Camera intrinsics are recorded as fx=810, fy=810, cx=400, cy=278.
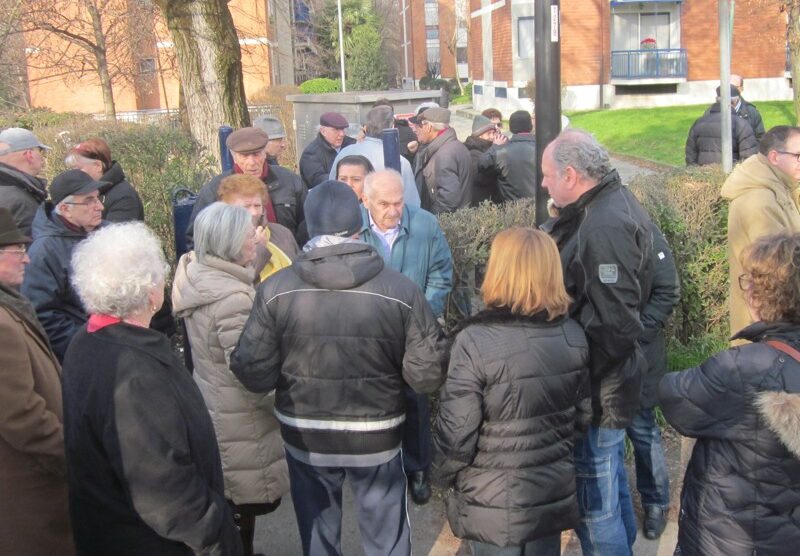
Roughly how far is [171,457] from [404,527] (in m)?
1.31

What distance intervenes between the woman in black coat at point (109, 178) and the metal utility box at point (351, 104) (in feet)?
15.5

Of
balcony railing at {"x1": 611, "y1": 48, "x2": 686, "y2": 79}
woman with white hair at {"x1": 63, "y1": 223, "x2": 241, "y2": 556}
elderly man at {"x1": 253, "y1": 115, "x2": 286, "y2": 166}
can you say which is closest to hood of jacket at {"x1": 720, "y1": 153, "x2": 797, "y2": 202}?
woman with white hair at {"x1": 63, "y1": 223, "x2": 241, "y2": 556}

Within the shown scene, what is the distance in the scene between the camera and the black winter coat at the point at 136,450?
243 centimetres

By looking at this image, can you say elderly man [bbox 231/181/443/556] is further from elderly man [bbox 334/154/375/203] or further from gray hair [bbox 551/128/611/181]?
elderly man [bbox 334/154/375/203]

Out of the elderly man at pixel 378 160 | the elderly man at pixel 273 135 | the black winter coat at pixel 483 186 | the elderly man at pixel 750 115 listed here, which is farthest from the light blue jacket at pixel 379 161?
the elderly man at pixel 750 115

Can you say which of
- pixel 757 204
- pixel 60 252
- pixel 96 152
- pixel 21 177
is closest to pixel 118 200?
pixel 96 152

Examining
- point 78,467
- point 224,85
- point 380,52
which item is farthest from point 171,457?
point 380,52

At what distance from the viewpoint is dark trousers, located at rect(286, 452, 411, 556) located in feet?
10.9

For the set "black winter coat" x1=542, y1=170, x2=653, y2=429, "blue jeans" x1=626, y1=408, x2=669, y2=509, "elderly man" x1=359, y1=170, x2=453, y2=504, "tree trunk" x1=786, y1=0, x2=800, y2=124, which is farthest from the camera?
"tree trunk" x1=786, y1=0, x2=800, y2=124

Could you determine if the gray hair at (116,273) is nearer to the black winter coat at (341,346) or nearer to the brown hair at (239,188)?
the black winter coat at (341,346)

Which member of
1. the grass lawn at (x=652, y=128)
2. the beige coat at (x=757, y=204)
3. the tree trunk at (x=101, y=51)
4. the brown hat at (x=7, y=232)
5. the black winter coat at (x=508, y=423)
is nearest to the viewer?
the black winter coat at (x=508, y=423)

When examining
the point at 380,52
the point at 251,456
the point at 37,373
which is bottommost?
the point at 251,456

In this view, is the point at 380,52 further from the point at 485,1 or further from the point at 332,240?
the point at 332,240

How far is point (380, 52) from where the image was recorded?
176 feet
